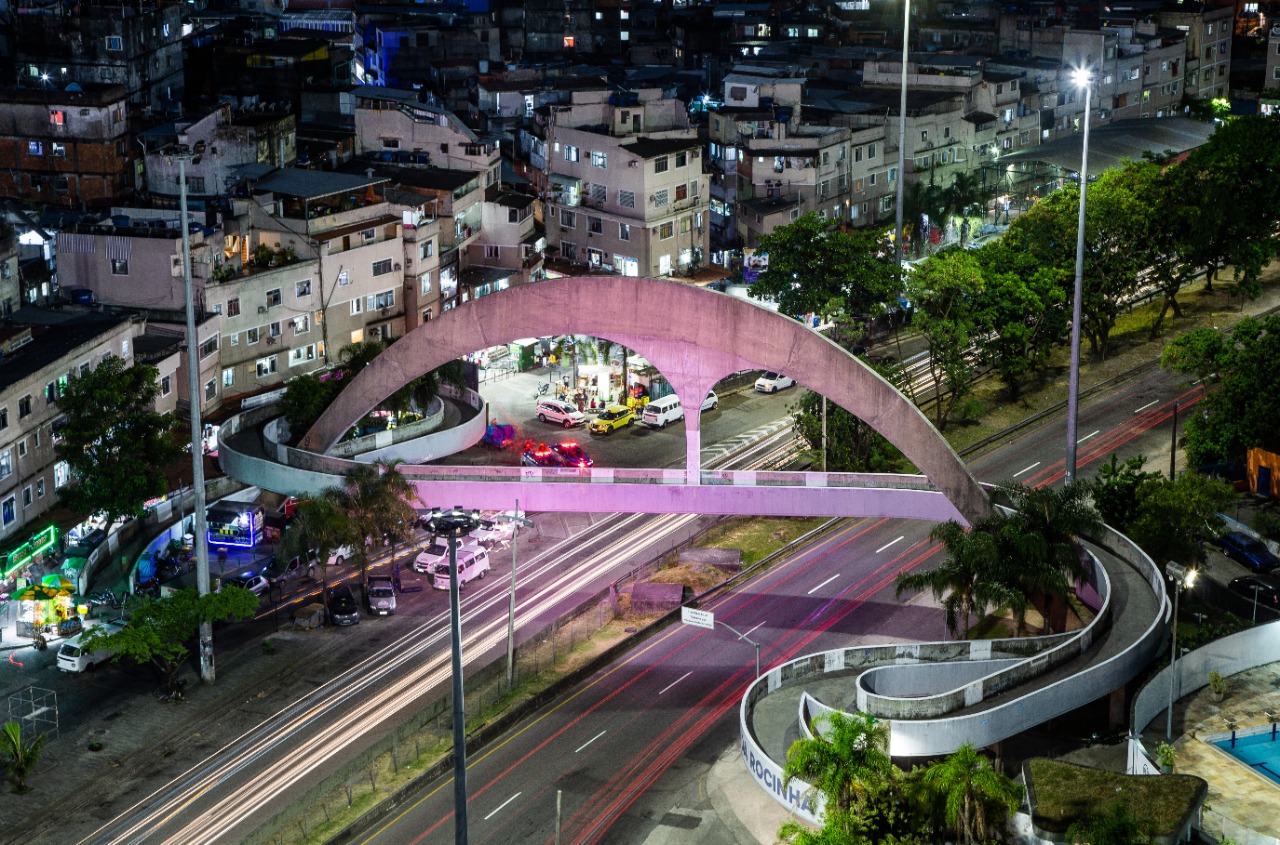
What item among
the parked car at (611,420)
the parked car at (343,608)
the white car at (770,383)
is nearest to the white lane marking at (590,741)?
the parked car at (343,608)

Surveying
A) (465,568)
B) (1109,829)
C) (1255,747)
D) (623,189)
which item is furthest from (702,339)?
(623,189)

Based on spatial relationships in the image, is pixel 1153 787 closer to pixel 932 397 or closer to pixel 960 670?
pixel 960 670

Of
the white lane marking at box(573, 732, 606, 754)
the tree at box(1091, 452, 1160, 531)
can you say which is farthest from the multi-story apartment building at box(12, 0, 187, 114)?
the white lane marking at box(573, 732, 606, 754)

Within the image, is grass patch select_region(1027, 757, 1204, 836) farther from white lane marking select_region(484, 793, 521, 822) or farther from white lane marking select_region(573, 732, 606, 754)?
white lane marking select_region(484, 793, 521, 822)

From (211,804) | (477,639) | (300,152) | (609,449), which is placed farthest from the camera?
(300,152)

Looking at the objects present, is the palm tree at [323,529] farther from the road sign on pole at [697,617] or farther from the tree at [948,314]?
the tree at [948,314]

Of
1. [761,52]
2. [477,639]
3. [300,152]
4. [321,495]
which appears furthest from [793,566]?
[761,52]

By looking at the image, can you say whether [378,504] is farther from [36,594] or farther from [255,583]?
[36,594]
